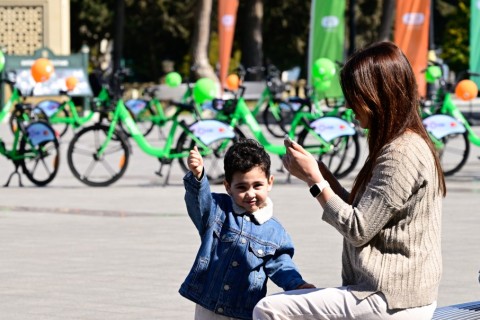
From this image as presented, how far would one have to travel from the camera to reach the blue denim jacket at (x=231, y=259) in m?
4.27

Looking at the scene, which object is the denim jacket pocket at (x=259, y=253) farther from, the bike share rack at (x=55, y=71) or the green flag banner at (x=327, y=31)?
the bike share rack at (x=55, y=71)

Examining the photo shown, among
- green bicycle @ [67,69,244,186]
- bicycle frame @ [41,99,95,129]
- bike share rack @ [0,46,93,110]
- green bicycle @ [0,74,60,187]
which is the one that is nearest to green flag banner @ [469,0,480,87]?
bicycle frame @ [41,99,95,129]

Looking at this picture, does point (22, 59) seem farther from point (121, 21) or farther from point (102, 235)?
point (102, 235)

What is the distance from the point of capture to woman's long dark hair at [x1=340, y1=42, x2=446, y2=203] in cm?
386

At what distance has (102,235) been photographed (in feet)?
32.0

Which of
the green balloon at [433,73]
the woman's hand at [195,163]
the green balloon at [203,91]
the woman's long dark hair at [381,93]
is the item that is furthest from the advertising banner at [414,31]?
the woman's long dark hair at [381,93]

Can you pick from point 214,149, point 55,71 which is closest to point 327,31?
point 55,71

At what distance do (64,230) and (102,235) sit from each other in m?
0.44

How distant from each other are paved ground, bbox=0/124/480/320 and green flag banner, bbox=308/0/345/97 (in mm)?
9356

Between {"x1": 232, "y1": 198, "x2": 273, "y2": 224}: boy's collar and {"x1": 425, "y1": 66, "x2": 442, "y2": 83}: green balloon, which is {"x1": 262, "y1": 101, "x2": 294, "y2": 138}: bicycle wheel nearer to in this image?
{"x1": 425, "y1": 66, "x2": 442, "y2": 83}: green balloon

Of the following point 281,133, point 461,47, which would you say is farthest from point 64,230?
point 461,47

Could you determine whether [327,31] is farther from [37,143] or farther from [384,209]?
[384,209]

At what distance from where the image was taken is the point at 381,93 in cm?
387

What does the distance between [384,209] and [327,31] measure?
1995 cm
